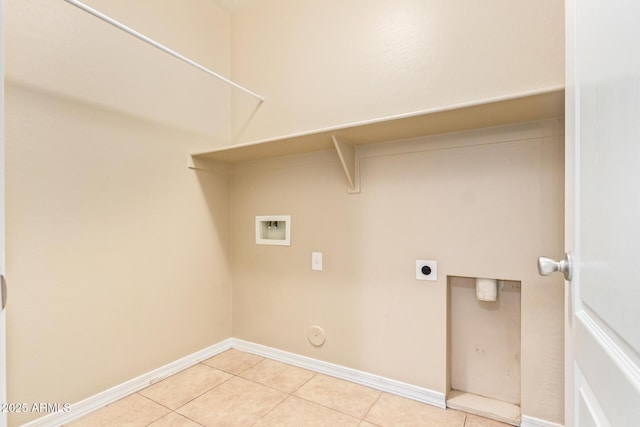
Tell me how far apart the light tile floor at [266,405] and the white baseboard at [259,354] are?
38 mm

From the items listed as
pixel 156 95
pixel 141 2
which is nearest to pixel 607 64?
pixel 156 95

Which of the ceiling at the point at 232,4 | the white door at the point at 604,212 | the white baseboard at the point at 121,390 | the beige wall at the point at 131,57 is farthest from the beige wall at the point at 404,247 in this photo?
the ceiling at the point at 232,4

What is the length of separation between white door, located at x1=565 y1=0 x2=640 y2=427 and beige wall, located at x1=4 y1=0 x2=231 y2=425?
2.17 m

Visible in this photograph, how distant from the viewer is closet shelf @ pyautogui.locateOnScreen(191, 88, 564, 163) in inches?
54.4

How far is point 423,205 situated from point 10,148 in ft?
7.00

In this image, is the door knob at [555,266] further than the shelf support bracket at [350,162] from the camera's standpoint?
No

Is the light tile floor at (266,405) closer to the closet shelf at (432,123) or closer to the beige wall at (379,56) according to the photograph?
the closet shelf at (432,123)

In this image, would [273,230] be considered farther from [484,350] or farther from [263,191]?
[484,350]

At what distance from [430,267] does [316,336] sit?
952 mm

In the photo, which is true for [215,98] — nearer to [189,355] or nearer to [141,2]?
[141,2]

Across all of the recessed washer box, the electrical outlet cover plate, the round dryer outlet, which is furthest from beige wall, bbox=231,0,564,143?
the round dryer outlet

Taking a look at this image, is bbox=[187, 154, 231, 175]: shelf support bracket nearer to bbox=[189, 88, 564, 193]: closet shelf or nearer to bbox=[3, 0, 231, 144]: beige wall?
bbox=[189, 88, 564, 193]: closet shelf

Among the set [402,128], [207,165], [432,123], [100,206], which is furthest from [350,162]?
[100,206]

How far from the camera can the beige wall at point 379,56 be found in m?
1.60
